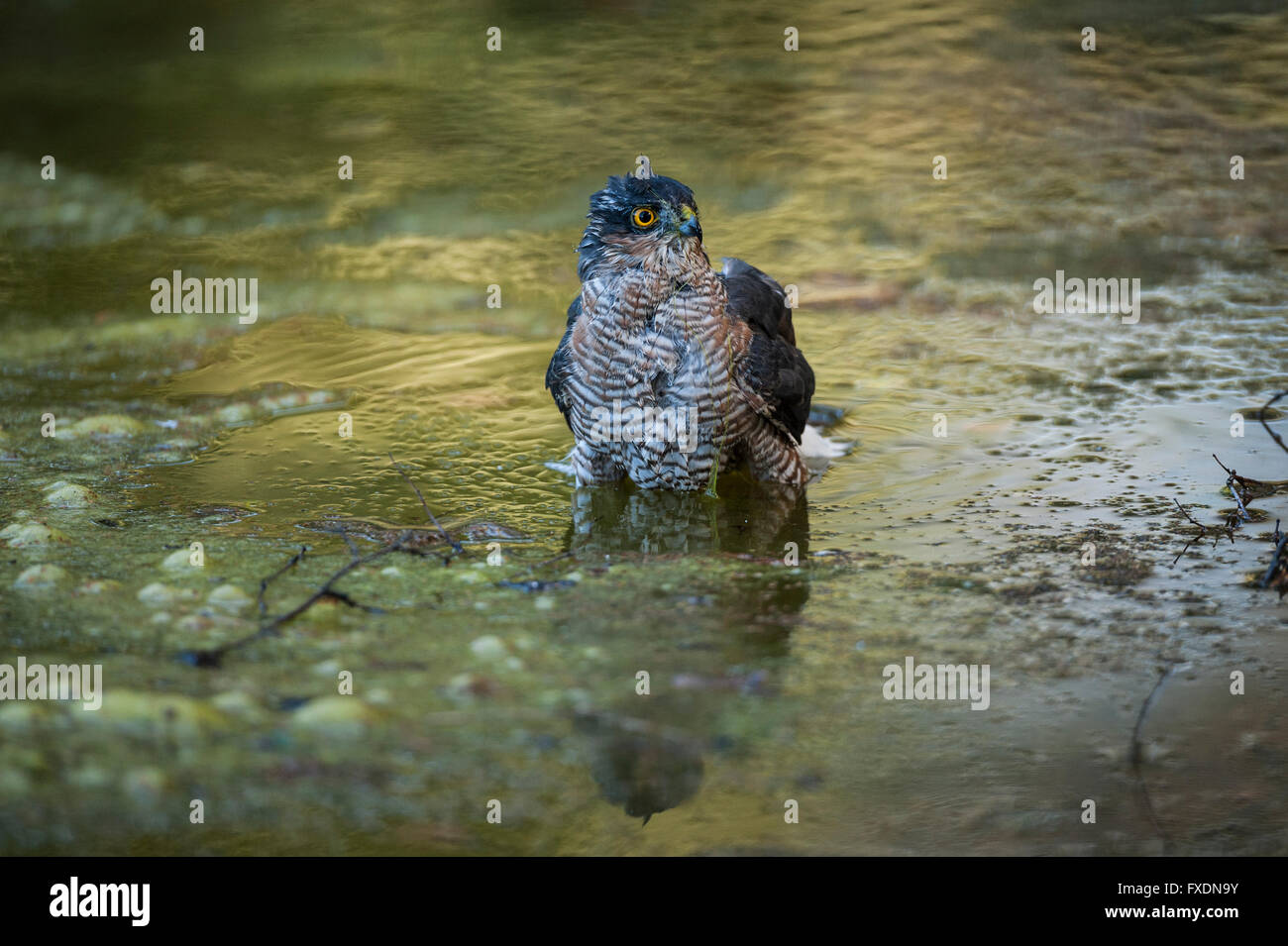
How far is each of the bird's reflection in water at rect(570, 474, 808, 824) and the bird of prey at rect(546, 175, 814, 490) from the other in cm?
14

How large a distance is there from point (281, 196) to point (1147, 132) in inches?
232

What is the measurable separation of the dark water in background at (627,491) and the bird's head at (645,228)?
92 cm

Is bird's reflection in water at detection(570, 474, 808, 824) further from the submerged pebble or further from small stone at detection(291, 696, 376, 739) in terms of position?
the submerged pebble

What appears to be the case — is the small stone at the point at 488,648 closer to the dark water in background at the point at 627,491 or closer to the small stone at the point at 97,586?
the dark water in background at the point at 627,491

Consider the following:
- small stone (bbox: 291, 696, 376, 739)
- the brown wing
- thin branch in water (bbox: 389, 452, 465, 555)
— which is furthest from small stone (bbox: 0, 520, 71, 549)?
the brown wing

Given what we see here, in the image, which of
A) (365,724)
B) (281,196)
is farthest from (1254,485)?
(281,196)

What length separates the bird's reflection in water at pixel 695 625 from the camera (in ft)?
10.8

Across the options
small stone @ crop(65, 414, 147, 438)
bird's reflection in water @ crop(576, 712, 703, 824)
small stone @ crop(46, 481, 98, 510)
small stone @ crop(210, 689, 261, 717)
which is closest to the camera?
bird's reflection in water @ crop(576, 712, 703, 824)

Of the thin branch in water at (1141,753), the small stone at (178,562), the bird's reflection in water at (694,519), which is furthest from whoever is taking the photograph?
the bird's reflection in water at (694,519)

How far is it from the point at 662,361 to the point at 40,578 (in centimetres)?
218

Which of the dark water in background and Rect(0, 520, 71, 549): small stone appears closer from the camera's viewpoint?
the dark water in background

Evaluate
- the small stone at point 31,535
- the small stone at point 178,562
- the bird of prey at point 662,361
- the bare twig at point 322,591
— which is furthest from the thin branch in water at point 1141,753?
the small stone at point 31,535

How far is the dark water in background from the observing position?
3.23 m

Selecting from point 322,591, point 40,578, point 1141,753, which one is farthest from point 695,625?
point 40,578
